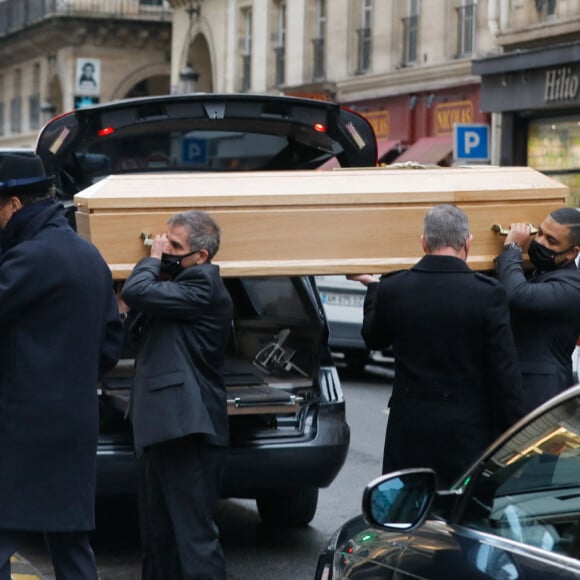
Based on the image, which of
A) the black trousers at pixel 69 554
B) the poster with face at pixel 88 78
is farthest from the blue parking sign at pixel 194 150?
the poster with face at pixel 88 78

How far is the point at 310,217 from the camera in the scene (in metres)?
6.41

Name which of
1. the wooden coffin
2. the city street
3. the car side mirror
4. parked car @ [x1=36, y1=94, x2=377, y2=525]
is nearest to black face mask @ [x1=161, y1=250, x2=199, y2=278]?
the wooden coffin

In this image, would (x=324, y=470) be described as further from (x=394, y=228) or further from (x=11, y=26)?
(x=11, y=26)

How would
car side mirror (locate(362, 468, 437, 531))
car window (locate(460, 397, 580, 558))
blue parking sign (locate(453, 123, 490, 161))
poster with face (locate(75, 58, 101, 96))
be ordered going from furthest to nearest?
poster with face (locate(75, 58, 101, 96)), blue parking sign (locate(453, 123, 490, 161)), car side mirror (locate(362, 468, 437, 531)), car window (locate(460, 397, 580, 558))

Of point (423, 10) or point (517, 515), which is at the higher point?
point (423, 10)

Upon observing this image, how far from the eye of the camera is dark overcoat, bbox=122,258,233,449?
A: 602 cm

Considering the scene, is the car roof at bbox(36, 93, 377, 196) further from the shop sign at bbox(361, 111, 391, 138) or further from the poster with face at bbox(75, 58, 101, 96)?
the shop sign at bbox(361, 111, 391, 138)

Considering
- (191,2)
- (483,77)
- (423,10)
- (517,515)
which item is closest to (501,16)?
(483,77)

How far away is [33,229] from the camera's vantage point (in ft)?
17.1

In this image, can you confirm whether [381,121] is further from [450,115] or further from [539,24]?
[539,24]

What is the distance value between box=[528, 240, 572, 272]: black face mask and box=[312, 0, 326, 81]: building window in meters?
27.1

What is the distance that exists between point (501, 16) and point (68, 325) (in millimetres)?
20678

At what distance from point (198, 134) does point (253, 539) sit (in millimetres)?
2397

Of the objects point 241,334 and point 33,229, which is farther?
point 241,334
